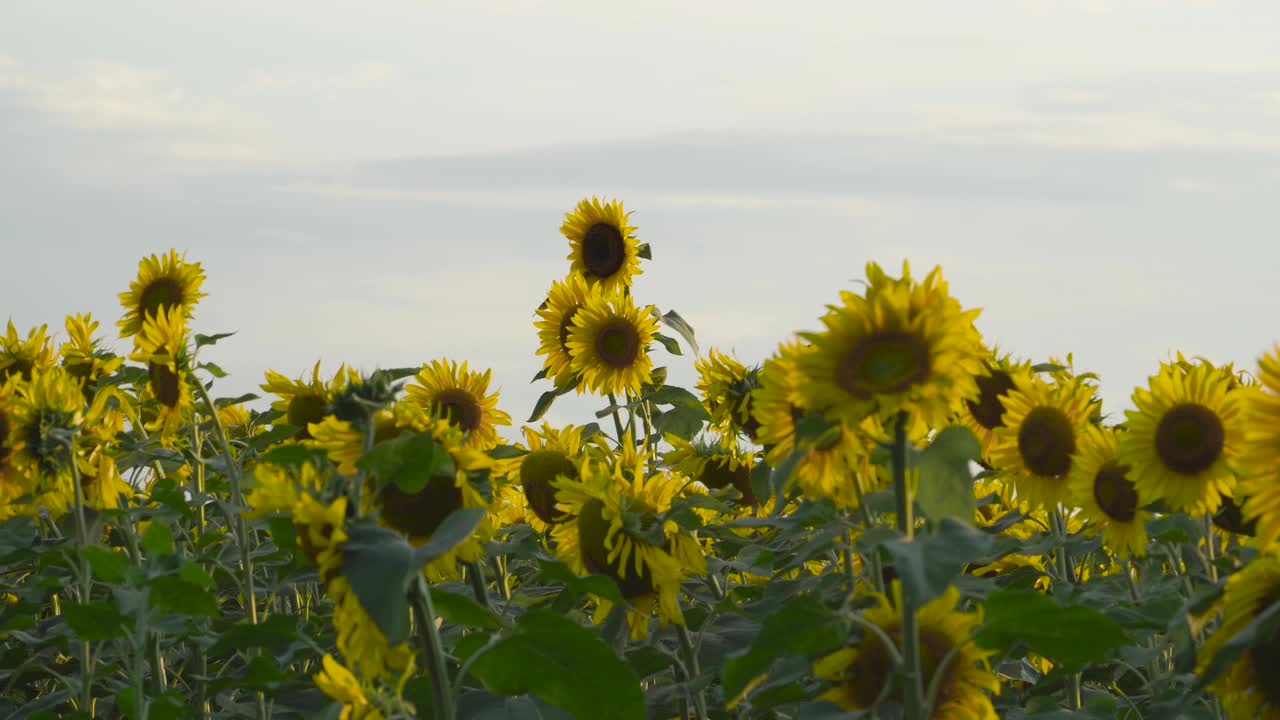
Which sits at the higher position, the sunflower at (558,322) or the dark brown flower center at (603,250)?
the dark brown flower center at (603,250)

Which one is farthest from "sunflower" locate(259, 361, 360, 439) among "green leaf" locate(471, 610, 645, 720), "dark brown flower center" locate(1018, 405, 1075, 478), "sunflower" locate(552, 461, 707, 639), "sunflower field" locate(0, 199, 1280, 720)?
"dark brown flower center" locate(1018, 405, 1075, 478)

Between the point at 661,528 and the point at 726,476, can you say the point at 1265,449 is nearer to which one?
the point at 661,528

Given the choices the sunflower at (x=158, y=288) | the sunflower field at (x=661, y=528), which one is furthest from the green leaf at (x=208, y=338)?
the sunflower at (x=158, y=288)

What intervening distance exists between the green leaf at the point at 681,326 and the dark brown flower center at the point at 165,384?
2.03m

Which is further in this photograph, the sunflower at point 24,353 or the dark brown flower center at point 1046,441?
the sunflower at point 24,353

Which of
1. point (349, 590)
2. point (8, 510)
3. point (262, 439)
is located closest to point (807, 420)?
point (349, 590)

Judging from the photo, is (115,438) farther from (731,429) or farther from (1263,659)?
(1263,659)

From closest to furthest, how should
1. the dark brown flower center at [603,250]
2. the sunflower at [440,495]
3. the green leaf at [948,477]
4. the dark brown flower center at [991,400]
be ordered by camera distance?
the green leaf at [948,477] → the sunflower at [440,495] → the dark brown flower center at [991,400] → the dark brown flower center at [603,250]

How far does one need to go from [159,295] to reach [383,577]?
13.8ft

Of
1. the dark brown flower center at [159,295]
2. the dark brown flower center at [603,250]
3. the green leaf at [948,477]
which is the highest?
the dark brown flower center at [603,250]

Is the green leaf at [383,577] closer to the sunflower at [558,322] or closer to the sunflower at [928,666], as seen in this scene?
the sunflower at [928,666]

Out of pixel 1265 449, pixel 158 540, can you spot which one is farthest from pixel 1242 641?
pixel 158 540

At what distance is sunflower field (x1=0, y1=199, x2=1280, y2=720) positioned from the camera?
6.97ft

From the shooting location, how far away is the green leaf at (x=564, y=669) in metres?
2.10
